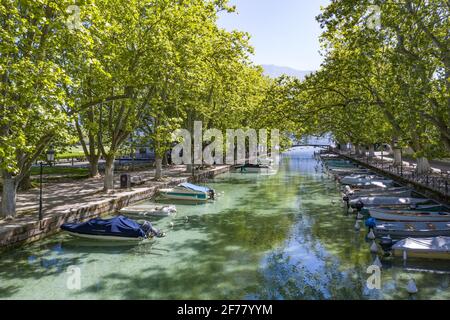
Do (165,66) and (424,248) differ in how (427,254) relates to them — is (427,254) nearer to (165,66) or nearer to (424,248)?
(424,248)

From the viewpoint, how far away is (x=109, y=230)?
19844mm

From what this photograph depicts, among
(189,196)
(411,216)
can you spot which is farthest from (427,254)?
(189,196)

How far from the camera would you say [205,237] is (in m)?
22.1

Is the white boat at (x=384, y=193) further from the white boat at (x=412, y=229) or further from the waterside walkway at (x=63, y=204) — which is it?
the waterside walkway at (x=63, y=204)

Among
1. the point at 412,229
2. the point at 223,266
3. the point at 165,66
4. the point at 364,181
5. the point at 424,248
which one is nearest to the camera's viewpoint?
the point at 424,248

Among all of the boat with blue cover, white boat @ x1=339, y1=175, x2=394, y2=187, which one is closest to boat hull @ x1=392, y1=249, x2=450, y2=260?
the boat with blue cover

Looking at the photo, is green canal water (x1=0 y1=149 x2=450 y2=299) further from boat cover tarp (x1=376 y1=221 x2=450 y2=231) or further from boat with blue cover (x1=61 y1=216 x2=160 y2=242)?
boat cover tarp (x1=376 y1=221 x2=450 y2=231)

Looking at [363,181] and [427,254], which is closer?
[427,254]

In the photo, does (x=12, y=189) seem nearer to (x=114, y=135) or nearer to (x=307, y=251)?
(x=114, y=135)

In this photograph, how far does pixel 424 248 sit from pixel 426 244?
0.33 metres

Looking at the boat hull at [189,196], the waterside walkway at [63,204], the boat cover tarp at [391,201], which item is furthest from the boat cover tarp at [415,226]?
the waterside walkway at [63,204]
